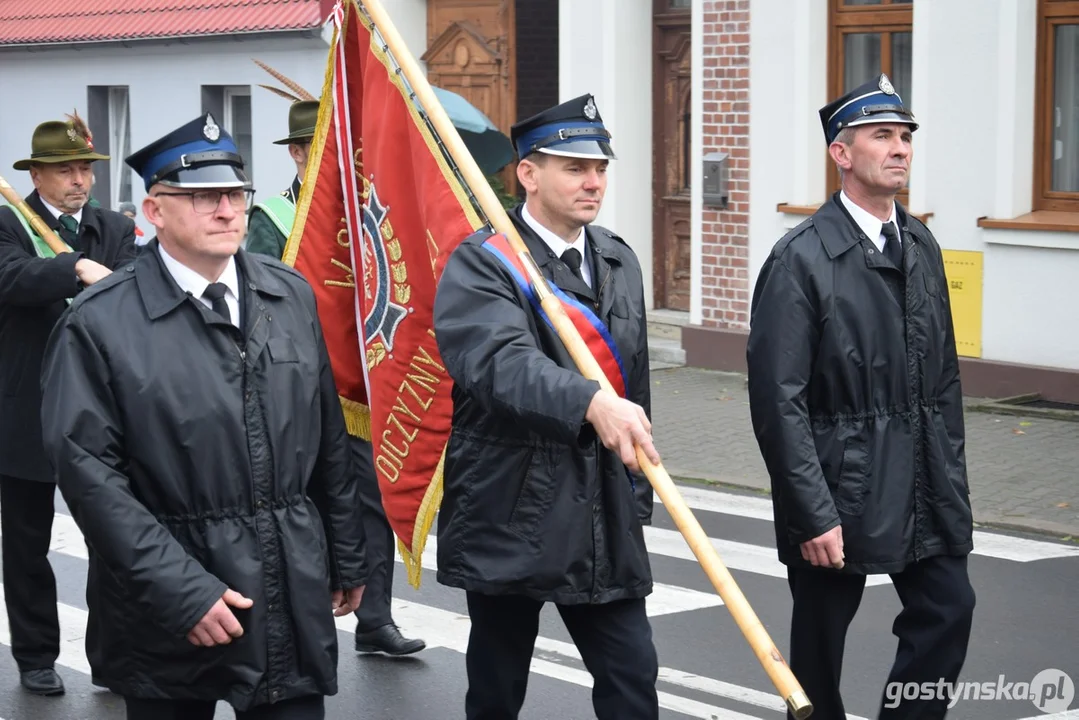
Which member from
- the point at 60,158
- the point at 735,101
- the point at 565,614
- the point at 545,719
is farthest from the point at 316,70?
the point at 565,614

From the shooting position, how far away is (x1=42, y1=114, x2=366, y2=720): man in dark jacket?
3953mm

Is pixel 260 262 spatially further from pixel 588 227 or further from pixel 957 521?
pixel 957 521

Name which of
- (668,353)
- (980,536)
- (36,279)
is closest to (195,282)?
(36,279)

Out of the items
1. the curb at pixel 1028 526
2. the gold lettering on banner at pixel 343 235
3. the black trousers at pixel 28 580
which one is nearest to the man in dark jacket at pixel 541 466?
the gold lettering on banner at pixel 343 235

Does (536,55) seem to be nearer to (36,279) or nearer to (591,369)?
(36,279)

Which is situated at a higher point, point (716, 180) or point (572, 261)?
point (716, 180)

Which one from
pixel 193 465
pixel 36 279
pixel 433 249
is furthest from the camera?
pixel 36 279

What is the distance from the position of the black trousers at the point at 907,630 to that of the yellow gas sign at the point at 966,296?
7.65m

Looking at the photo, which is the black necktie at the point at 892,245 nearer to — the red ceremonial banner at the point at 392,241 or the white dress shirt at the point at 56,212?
the red ceremonial banner at the point at 392,241

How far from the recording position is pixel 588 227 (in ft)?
15.9

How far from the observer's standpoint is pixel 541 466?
445 centimetres

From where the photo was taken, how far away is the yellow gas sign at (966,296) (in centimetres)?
1240

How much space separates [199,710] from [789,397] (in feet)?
5.98

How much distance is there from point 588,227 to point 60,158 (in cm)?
279
